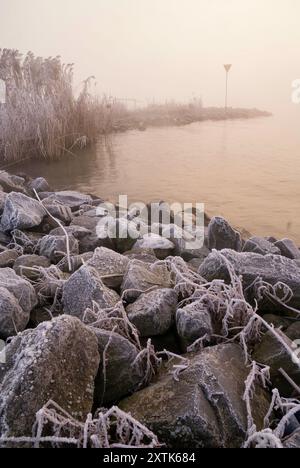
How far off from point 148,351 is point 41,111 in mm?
5068

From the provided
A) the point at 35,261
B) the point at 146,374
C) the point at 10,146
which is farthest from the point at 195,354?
the point at 10,146

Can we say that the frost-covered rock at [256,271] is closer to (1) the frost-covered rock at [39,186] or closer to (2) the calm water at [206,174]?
(2) the calm water at [206,174]

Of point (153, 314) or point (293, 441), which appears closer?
point (293, 441)

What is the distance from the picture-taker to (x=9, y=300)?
147 cm

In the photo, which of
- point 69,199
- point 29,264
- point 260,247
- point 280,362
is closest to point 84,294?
point 29,264

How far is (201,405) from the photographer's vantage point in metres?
1.09

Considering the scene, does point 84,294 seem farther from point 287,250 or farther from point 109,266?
point 287,250

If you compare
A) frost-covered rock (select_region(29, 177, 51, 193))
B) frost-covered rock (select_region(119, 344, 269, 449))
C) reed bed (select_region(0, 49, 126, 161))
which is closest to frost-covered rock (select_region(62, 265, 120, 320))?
frost-covered rock (select_region(119, 344, 269, 449))

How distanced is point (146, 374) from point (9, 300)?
54 cm

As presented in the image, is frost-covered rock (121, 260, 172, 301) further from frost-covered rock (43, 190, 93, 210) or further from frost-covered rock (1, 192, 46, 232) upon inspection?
frost-covered rock (43, 190, 93, 210)

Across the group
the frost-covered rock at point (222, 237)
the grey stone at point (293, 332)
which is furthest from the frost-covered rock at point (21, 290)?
the frost-covered rock at point (222, 237)

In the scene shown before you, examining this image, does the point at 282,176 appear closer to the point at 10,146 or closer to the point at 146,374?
the point at 10,146

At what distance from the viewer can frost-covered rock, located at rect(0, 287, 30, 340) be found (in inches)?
57.1

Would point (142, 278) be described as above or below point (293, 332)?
above
